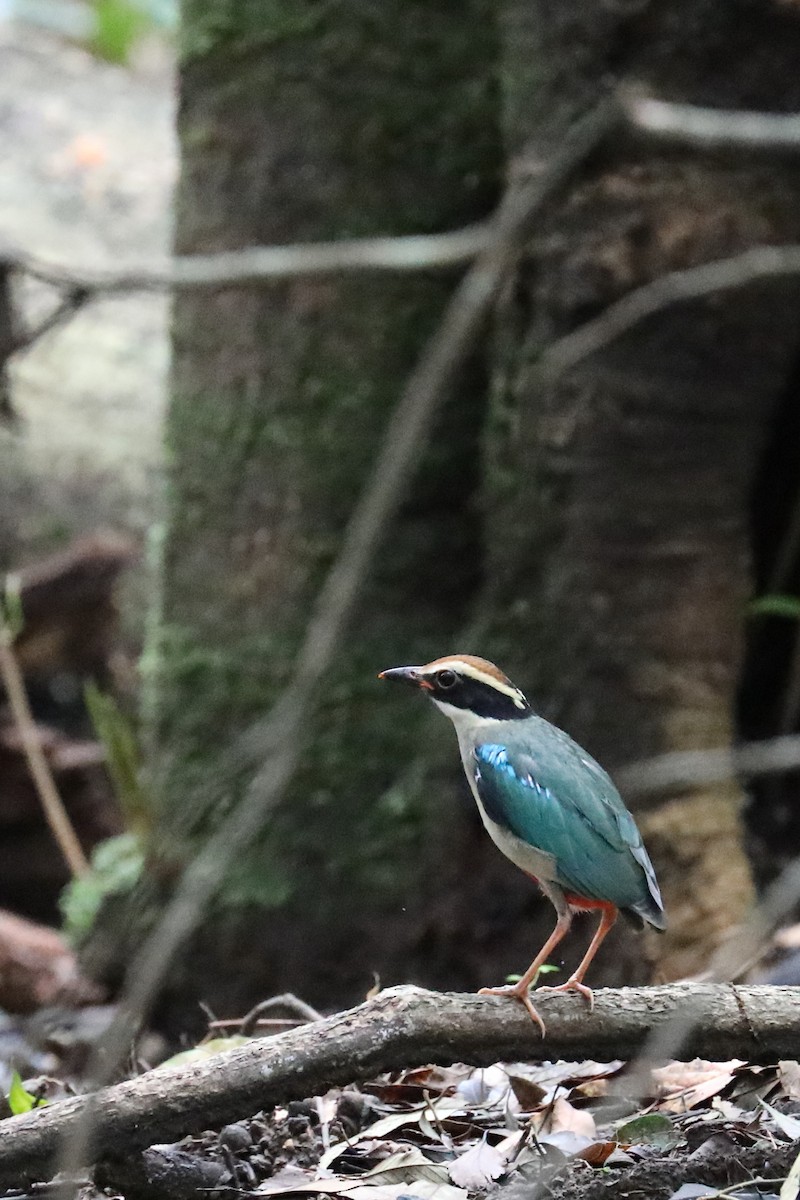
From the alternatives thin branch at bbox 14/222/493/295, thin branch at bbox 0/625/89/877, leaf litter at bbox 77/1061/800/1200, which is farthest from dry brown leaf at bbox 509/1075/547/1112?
thin branch at bbox 0/625/89/877

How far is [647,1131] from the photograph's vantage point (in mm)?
3100

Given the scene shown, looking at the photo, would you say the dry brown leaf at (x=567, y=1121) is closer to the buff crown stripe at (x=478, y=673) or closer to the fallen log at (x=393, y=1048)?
the fallen log at (x=393, y=1048)

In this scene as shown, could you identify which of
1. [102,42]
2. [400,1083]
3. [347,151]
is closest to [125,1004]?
[400,1083]

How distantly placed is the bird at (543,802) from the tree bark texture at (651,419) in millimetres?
1932

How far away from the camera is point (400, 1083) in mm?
3512

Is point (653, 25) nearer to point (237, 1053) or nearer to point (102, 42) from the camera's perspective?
point (237, 1053)

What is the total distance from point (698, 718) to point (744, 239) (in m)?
1.64

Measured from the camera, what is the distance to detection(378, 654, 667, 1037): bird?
294 cm

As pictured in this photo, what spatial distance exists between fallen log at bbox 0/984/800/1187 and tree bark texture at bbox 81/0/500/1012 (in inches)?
106

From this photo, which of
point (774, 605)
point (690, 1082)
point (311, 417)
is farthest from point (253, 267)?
point (774, 605)

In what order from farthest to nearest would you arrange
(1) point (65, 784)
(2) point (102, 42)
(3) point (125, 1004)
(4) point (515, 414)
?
(2) point (102, 42) → (1) point (65, 784) → (4) point (515, 414) → (3) point (125, 1004)

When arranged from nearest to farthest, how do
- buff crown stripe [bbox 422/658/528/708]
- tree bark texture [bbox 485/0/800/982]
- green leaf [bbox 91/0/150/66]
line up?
buff crown stripe [bbox 422/658/528/708] < tree bark texture [bbox 485/0/800/982] < green leaf [bbox 91/0/150/66]

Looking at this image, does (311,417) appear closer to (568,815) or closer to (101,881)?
(101,881)

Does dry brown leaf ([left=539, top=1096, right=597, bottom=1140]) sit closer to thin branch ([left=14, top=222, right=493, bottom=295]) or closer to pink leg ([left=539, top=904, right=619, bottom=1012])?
pink leg ([left=539, top=904, right=619, bottom=1012])
